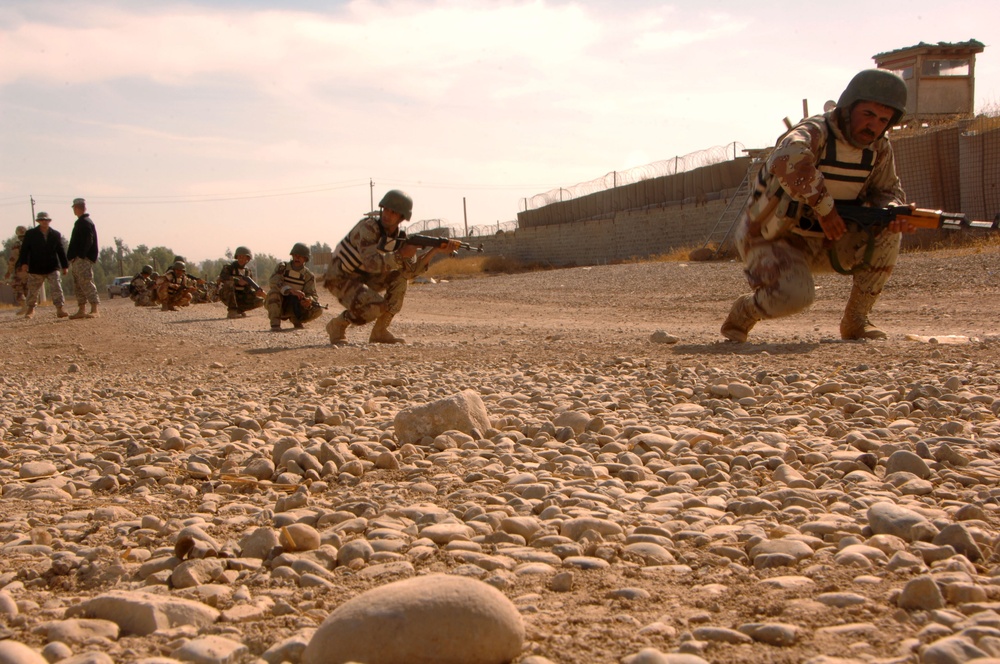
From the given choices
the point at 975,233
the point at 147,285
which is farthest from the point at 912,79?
the point at 147,285

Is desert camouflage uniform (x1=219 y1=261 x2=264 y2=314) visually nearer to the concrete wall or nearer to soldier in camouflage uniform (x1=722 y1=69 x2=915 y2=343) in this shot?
soldier in camouflage uniform (x1=722 y1=69 x2=915 y2=343)

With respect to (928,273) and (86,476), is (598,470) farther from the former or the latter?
(928,273)

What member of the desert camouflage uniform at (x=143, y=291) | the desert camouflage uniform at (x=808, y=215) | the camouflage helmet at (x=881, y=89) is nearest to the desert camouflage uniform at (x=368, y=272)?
the desert camouflage uniform at (x=808, y=215)

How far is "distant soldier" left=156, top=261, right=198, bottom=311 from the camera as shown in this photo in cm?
1673

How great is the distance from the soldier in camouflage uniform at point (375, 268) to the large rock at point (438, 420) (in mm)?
4396

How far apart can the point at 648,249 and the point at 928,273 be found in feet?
46.9

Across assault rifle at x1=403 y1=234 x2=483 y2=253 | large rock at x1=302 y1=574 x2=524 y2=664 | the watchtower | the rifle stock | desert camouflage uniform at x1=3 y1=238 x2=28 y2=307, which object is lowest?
large rock at x1=302 y1=574 x2=524 y2=664

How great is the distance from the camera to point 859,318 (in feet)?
20.8

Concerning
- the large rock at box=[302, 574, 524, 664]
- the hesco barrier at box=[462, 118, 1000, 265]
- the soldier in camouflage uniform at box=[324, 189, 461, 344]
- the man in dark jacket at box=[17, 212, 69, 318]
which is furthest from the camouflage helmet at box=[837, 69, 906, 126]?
the man in dark jacket at box=[17, 212, 69, 318]

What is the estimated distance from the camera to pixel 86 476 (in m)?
3.14

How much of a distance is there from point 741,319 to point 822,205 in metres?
1.13

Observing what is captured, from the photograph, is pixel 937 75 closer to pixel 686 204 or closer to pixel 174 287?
pixel 686 204

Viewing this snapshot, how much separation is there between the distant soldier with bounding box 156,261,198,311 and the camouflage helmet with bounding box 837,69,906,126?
13639 millimetres

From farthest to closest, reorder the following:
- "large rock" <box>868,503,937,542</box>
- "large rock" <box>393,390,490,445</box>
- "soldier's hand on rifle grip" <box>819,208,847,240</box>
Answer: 1. "soldier's hand on rifle grip" <box>819,208,847,240</box>
2. "large rock" <box>393,390,490,445</box>
3. "large rock" <box>868,503,937,542</box>
